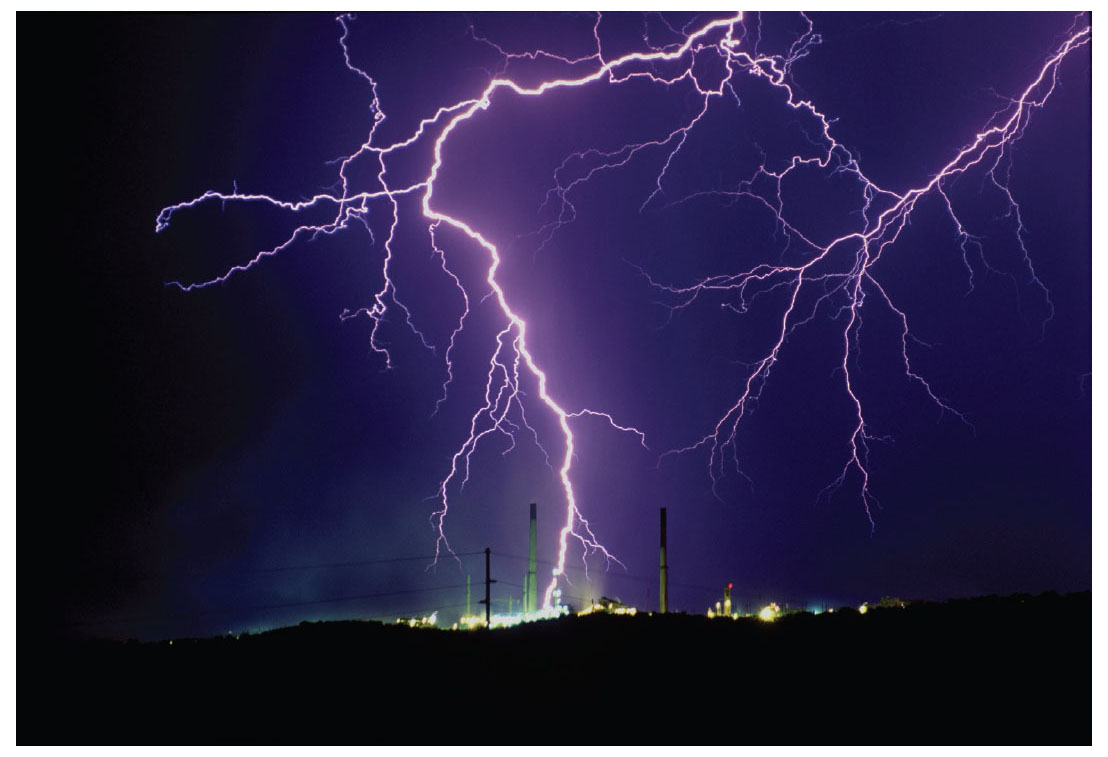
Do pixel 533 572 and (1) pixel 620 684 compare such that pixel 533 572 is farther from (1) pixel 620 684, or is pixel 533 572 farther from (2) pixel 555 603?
(1) pixel 620 684

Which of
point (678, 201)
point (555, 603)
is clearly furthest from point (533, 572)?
point (678, 201)

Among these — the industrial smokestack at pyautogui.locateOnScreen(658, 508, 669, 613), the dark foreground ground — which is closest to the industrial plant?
the industrial smokestack at pyautogui.locateOnScreen(658, 508, 669, 613)

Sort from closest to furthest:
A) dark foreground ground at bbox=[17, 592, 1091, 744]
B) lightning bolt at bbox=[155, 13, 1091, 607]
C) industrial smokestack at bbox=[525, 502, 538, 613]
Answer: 1. dark foreground ground at bbox=[17, 592, 1091, 744]
2. lightning bolt at bbox=[155, 13, 1091, 607]
3. industrial smokestack at bbox=[525, 502, 538, 613]

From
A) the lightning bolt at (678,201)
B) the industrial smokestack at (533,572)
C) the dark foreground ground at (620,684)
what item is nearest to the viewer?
the dark foreground ground at (620,684)

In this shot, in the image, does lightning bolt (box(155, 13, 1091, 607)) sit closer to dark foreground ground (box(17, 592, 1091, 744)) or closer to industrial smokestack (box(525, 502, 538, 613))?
industrial smokestack (box(525, 502, 538, 613))

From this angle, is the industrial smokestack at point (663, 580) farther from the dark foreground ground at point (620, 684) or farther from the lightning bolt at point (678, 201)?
the dark foreground ground at point (620, 684)

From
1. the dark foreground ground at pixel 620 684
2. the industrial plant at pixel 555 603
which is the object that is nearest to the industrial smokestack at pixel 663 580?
the industrial plant at pixel 555 603
